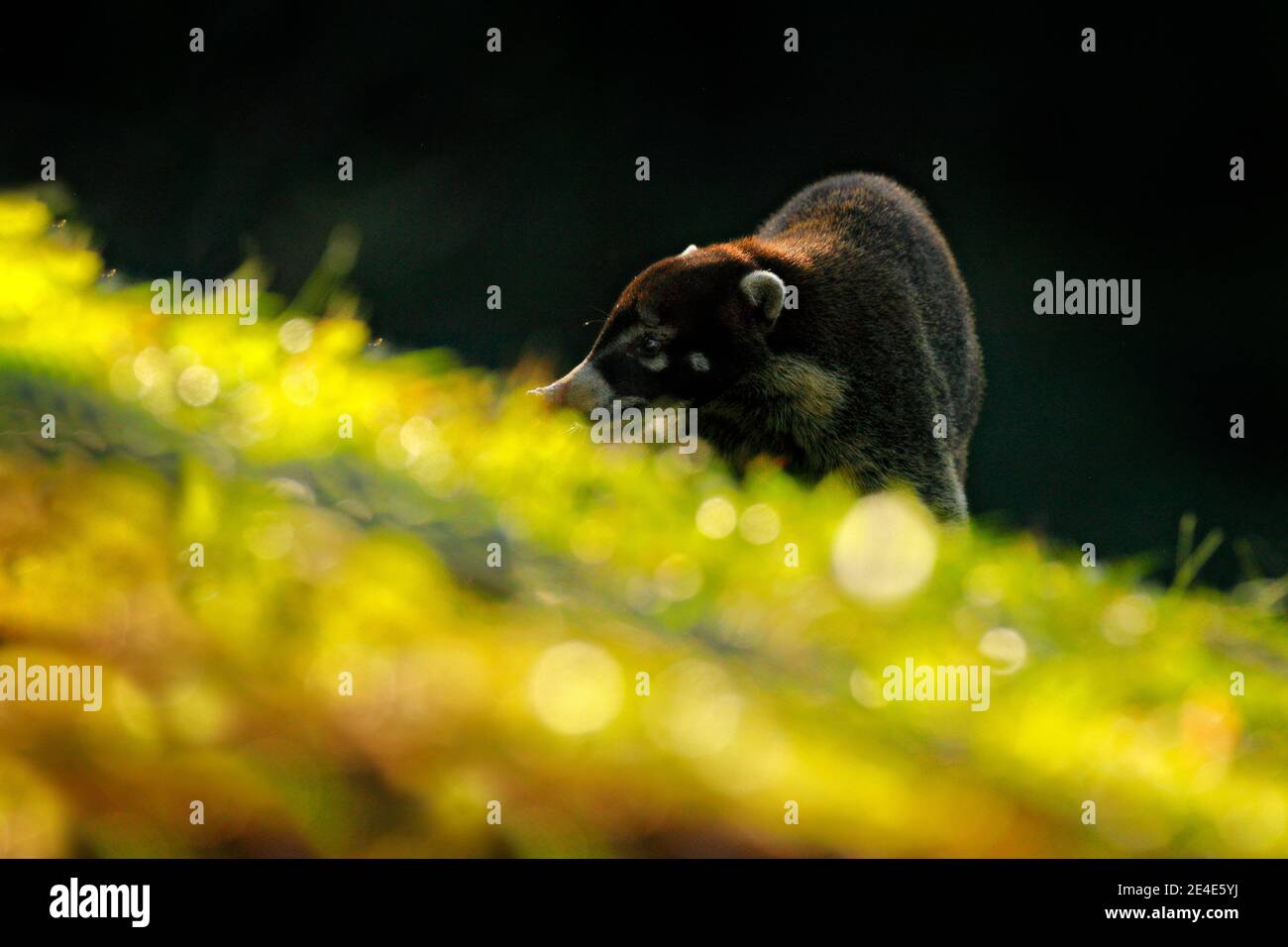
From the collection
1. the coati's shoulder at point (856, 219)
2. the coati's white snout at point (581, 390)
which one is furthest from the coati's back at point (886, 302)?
the coati's white snout at point (581, 390)

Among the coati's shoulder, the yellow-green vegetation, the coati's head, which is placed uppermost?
the coati's shoulder

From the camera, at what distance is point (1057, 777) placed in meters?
1.28

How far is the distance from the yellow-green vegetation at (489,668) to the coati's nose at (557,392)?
90.1 inches

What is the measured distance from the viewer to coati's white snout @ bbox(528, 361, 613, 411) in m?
4.10

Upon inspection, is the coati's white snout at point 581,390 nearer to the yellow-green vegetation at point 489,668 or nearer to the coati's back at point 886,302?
the coati's back at point 886,302

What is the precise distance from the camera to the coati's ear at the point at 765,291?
4281 millimetres

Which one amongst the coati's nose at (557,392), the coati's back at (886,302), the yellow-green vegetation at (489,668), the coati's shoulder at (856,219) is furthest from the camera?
the coati's shoulder at (856,219)

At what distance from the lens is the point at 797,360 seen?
450 cm

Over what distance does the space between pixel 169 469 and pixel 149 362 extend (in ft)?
0.99

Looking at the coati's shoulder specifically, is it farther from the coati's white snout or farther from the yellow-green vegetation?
the yellow-green vegetation

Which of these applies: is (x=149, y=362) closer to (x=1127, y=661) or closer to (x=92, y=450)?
(x=92, y=450)

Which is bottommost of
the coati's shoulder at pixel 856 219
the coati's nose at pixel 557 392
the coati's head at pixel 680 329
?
the coati's nose at pixel 557 392

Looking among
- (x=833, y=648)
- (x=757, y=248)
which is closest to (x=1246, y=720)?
(x=833, y=648)

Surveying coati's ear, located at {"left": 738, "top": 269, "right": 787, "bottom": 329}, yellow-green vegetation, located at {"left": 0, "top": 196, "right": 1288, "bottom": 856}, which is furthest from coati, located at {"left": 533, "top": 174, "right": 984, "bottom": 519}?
yellow-green vegetation, located at {"left": 0, "top": 196, "right": 1288, "bottom": 856}
